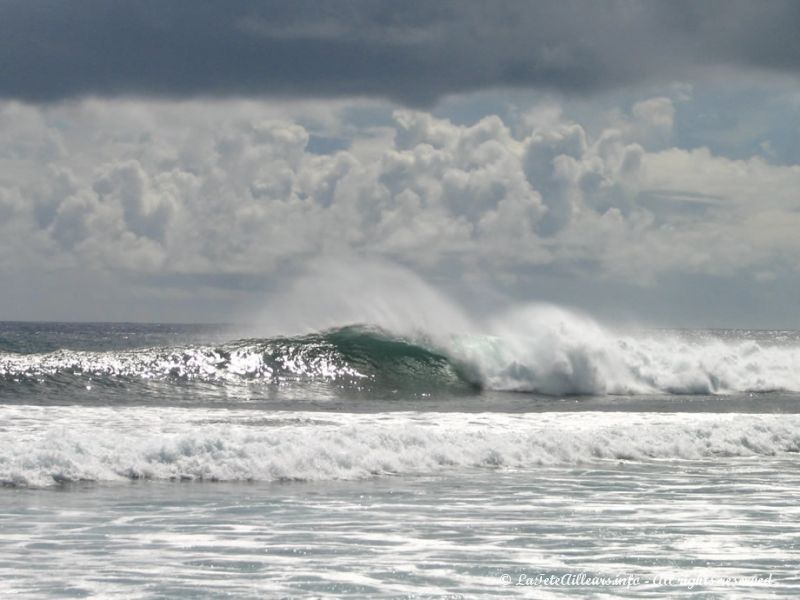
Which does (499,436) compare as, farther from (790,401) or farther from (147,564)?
(790,401)

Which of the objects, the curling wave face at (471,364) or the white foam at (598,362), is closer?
the curling wave face at (471,364)

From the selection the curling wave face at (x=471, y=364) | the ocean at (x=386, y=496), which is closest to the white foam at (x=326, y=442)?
the ocean at (x=386, y=496)

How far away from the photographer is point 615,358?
40.2 metres

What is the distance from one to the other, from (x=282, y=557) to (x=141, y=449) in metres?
6.84

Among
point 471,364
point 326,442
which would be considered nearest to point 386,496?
point 326,442

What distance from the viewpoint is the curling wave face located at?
37438mm

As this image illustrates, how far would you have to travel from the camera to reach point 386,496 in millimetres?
15117

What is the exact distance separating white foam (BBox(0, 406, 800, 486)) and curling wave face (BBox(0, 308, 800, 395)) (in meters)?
11.1

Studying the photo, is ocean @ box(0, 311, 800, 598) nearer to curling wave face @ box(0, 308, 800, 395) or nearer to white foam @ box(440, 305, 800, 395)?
curling wave face @ box(0, 308, 800, 395)

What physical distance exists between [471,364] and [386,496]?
24812 mm

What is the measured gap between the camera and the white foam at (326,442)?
16.7 m

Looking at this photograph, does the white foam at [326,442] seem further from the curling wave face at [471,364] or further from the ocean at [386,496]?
the curling wave face at [471,364]

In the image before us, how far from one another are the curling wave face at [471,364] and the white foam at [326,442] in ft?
36.4

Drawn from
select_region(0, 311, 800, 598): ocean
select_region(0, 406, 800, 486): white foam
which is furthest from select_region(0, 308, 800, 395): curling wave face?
select_region(0, 406, 800, 486): white foam
